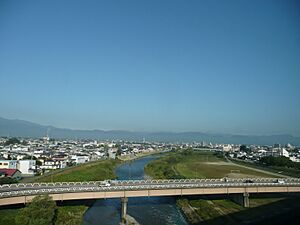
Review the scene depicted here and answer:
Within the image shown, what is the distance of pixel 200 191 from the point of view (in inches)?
A: 928

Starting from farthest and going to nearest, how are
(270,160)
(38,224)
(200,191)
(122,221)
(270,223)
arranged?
(270,160) → (200,191) → (122,221) → (270,223) → (38,224)

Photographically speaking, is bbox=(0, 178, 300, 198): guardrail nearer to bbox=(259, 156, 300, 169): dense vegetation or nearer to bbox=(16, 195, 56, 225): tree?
bbox=(16, 195, 56, 225): tree

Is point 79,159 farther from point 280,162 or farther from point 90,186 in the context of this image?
point 90,186

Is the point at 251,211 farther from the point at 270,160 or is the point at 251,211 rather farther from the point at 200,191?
the point at 270,160

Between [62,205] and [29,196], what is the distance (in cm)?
360

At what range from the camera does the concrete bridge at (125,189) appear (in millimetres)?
19000

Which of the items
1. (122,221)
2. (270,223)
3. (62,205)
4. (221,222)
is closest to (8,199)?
(62,205)

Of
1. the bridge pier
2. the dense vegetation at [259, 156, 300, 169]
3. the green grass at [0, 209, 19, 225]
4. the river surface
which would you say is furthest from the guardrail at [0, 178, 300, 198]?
the dense vegetation at [259, 156, 300, 169]

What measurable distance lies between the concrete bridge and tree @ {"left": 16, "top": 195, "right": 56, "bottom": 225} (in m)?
1.54

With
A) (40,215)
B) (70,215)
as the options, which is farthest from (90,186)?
(40,215)

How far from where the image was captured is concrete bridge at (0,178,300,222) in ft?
62.3

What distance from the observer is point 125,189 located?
2173cm

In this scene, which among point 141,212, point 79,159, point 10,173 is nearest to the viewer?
point 141,212

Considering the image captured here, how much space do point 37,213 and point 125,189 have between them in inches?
268
